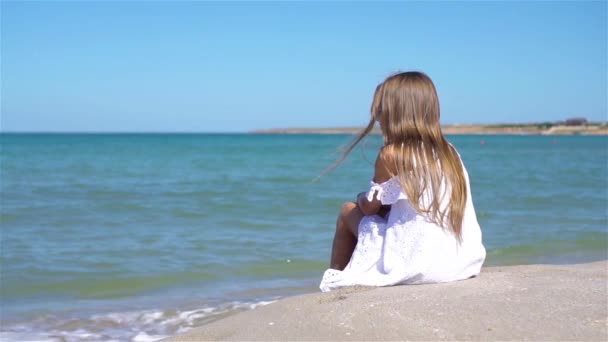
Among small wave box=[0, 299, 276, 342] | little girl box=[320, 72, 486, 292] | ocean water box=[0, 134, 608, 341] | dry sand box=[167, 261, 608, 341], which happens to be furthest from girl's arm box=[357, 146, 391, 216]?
small wave box=[0, 299, 276, 342]

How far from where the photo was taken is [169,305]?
5207 millimetres

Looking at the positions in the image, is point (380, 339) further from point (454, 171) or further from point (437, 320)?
point (454, 171)

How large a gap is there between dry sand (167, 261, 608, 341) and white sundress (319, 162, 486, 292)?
0.25 feet

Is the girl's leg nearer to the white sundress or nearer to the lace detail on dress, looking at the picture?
the white sundress

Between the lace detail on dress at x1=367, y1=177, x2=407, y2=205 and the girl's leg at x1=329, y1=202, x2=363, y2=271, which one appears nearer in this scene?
the lace detail on dress at x1=367, y1=177, x2=407, y2=205

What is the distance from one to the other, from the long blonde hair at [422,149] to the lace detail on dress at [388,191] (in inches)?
→ 2.0

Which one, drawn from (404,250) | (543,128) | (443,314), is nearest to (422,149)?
(404,250)

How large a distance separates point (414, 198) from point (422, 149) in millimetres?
259

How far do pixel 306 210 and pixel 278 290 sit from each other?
184 inches

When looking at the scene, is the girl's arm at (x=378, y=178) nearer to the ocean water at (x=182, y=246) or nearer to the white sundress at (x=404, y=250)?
the white sundress at (x=404, y=250)

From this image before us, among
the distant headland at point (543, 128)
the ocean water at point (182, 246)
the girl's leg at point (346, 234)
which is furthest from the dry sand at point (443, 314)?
the distant headland at point (543, 128)

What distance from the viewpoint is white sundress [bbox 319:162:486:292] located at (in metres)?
3.41

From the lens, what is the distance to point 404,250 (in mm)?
3430

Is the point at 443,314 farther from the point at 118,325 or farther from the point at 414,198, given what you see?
the point at 118,325
